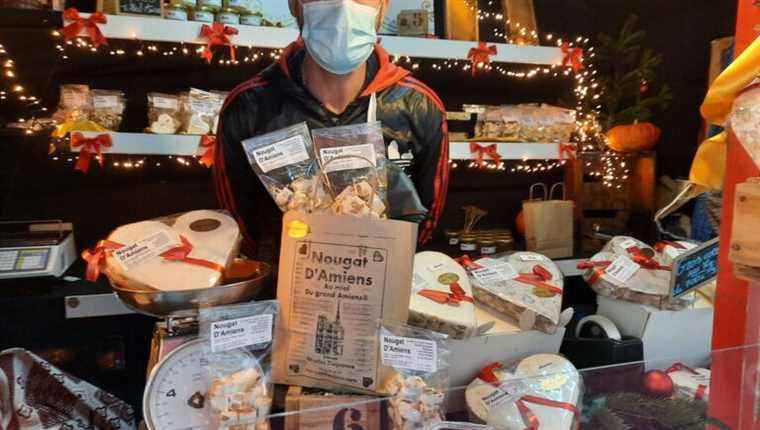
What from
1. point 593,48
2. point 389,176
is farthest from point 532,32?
point 389,176

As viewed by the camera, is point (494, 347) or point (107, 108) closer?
point (494, 347)

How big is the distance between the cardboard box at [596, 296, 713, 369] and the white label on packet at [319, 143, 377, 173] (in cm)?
103

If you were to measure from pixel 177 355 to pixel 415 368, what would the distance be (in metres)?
0.48

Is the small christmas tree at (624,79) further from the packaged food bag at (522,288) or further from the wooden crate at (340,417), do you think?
the wooden crate at (340,417)

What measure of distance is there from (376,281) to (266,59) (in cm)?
206

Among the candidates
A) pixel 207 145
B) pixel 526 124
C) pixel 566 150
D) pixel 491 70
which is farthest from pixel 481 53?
pixel 207 145

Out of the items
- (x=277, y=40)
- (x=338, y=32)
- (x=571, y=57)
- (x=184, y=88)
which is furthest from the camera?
(x=571, y=57)

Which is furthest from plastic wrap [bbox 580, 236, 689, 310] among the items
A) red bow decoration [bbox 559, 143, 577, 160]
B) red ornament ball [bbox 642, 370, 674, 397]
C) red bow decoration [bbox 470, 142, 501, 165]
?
red bow decoration [bbox 559, 143, 577, 160]

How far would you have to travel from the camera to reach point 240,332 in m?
1.03

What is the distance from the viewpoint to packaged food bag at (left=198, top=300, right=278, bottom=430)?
3.20 feet

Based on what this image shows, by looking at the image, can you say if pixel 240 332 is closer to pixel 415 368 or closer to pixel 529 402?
pixel 415 368

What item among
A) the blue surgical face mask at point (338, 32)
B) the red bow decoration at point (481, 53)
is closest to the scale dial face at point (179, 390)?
the blue surgical face mask at point (338, 32)

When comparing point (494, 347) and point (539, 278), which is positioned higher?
point (539, 278)

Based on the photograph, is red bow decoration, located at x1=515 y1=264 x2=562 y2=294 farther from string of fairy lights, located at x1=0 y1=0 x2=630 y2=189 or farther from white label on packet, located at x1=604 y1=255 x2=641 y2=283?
string of fairy lights, located at x1=0 y1=0 x2=630 y2=189
